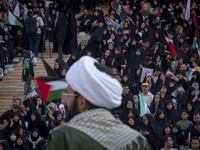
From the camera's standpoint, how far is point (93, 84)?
2.16 metres

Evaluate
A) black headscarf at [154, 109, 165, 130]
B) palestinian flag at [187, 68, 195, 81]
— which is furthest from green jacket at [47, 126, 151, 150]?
palestinian flag at [187, 68, 195, 81]

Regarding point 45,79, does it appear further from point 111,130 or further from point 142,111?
point 142,111

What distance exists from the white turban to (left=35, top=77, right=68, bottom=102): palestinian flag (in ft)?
0.72

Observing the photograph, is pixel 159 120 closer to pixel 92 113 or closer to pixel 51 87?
pixel 51 87

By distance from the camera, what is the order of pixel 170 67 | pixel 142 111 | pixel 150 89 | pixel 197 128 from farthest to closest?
1. pixel 170 67
2. pixel 150 89
3. pixel 142 111
4. pixel 197 128

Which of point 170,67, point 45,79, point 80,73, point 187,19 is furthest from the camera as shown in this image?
point 187,19

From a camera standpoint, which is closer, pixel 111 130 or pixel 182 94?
pixel 111 130

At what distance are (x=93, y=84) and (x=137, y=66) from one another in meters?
12.5

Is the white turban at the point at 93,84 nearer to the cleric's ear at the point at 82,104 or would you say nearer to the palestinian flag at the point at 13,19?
the cleric's ear at the point at 82,104

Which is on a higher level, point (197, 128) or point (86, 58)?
point (86, 58)

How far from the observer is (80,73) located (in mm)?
2172

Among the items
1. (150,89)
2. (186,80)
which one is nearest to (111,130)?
(150,89)

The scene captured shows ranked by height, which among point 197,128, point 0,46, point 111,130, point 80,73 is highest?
point 80,73

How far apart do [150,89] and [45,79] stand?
400 inches
